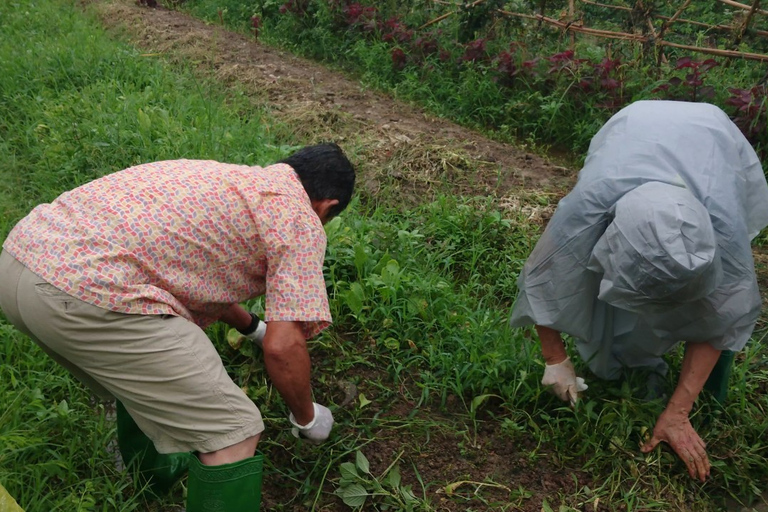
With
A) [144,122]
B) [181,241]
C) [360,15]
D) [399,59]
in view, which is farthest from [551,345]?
[360,15]

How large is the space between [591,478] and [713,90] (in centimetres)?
334

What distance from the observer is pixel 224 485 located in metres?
1.78

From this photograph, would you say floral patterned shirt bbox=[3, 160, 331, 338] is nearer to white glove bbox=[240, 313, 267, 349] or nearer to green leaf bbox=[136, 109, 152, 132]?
white glove bbox=[240, 313, 267, 349]

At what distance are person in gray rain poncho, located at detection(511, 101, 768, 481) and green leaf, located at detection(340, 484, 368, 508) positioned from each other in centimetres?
79

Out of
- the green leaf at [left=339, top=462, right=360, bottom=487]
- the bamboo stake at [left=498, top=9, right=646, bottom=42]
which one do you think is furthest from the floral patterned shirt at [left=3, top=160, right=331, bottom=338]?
the bamboo stake at [left=498, top=9, right=646, bottom=42]

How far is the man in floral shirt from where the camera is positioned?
1723mm

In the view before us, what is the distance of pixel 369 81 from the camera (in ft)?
20.5

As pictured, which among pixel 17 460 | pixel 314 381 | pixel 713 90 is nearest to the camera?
pixel 17 460

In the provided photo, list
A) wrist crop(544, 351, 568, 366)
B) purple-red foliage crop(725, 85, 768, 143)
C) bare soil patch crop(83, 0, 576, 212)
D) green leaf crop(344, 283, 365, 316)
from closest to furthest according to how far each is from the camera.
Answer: wrist crop(544, 351, 568, 366)
green leaf crop(344, 283, 365, 316)
bare soil patch crop(83, 0, 576, 212)
purple-red foliage crop(725, 85, 768, 143)

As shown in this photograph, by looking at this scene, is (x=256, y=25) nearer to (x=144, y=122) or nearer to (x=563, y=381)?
(x=144, y=122)

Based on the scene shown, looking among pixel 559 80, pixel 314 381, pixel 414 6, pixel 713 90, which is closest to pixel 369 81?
pixel 414 6

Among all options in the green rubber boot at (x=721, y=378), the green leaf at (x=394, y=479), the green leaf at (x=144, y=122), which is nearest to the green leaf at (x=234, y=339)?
the green leaf at (x=394, y=479)

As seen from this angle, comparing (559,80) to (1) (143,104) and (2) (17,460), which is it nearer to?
(1) (143,104)

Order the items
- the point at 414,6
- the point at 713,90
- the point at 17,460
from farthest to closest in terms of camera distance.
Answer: the point at 414,6 → the point at 713,90 → the point at 17,460
